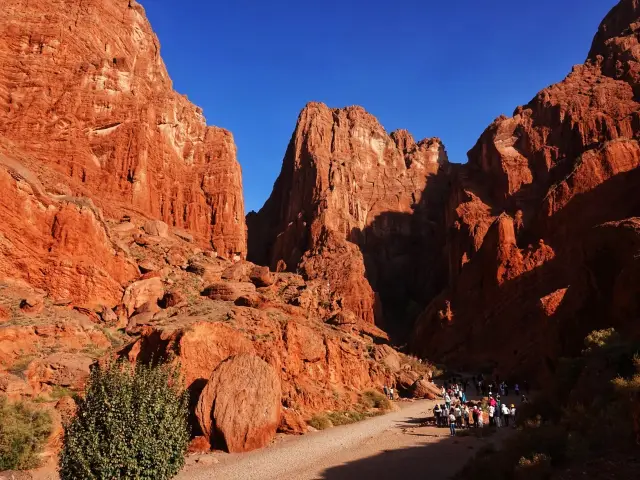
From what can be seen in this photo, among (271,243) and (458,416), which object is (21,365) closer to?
(458,416)

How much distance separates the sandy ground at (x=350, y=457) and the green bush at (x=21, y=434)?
5.67 meters

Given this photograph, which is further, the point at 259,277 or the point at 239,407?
the point at 259,277

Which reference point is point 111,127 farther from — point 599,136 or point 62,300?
point 599,136

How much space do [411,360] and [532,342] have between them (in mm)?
13810

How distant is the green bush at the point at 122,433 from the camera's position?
34.8 feet

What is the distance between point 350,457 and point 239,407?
5405 mm

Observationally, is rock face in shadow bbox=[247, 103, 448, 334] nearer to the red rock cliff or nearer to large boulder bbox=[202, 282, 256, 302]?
the red rock cliff

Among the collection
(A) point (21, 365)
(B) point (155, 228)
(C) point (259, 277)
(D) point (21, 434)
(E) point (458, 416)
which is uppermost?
(B) point (155, 228)

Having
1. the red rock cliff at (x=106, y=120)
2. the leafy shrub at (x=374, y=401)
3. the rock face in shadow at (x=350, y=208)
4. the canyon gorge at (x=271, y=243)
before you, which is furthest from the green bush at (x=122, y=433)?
the rock face in shadow at (x=350, y=208)

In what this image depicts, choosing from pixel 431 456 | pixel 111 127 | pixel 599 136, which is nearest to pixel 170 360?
pixel 431 456

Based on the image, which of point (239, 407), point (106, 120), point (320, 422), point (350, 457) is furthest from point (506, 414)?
point (106, 120)

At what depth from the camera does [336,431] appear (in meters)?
23.4

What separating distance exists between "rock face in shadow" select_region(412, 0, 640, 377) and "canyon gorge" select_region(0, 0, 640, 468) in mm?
238

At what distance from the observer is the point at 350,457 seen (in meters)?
18.2
